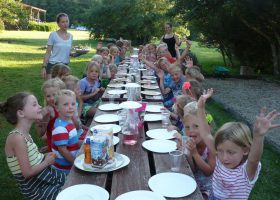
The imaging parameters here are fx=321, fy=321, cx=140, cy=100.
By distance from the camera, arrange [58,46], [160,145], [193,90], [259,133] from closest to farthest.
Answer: [259,133], [160,145], [193,90], [58,46]

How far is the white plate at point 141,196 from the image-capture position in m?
1.94

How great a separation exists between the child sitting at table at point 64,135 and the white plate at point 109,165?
0.50 m

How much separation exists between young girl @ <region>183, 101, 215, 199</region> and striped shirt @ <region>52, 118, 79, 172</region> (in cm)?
110

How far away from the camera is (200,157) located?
2539 mm

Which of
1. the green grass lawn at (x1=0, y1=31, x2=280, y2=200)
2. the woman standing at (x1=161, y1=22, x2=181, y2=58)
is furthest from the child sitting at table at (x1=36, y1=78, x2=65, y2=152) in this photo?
the woman standing at (x1=161, y1=22, x2=181, y2=58)

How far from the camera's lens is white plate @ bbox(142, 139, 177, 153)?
8.82 ft

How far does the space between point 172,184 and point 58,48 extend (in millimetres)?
4255

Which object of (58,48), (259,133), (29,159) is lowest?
(29,159)

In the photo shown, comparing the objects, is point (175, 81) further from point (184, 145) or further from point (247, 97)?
point (247, 97)

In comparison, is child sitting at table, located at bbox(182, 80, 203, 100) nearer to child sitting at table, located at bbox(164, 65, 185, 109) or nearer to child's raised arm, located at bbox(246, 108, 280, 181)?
child sitting at table, located at bbox(164, 65, 185, 109)

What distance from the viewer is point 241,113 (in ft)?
23.2

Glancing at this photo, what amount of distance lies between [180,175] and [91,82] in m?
3.36

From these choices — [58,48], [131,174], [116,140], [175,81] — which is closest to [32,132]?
[58,48]

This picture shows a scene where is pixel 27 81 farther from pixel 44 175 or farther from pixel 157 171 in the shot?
pixel 157 171
